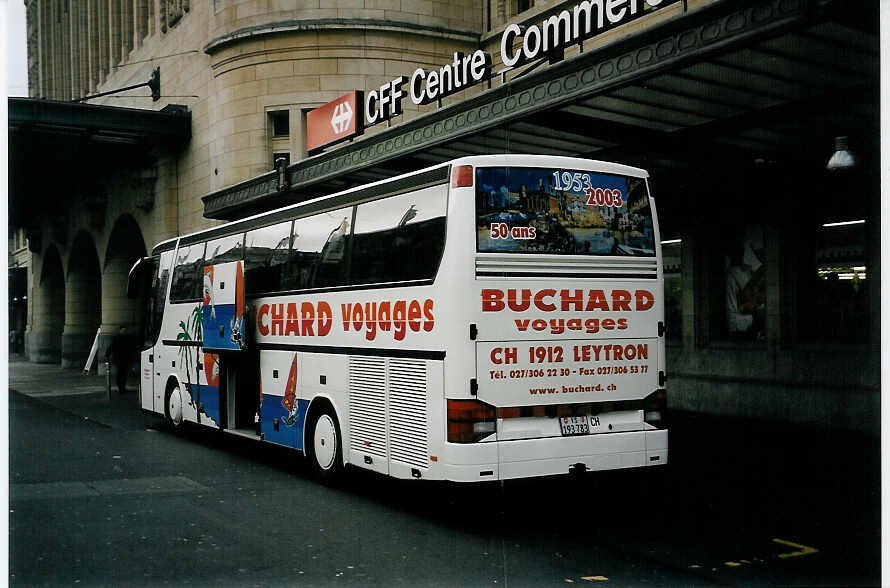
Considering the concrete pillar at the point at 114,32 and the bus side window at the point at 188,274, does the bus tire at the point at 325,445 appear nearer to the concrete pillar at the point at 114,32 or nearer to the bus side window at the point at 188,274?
the bus side window at the point at 188,274

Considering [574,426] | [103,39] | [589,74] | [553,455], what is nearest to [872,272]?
[589,74]

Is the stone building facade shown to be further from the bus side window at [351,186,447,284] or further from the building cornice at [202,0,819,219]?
the bus side window at [351,186,447,284]

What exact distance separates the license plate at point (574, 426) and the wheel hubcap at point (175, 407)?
8555 millimetres

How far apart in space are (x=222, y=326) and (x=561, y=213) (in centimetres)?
594

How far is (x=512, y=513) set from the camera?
929 centimetres

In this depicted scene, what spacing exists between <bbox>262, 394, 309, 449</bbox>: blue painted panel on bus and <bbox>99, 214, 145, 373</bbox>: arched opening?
19.1 meters

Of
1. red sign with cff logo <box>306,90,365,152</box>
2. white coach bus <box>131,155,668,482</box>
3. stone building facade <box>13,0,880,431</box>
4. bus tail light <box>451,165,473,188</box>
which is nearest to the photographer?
white coach bus <box>131,155,668,482</box>

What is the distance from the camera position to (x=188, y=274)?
15445mm

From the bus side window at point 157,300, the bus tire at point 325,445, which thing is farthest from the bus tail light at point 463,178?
the bus side window at point 157,300

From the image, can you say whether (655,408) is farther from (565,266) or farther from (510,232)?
(510,232)

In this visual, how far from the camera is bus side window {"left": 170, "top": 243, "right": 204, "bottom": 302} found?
14977 mm

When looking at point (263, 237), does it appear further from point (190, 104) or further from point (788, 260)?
point (190, 104)

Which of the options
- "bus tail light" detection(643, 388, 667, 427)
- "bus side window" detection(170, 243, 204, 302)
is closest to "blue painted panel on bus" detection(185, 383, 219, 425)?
"bus side window" detection(170, 243, 204, 302)

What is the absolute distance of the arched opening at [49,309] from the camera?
36.9 metres
